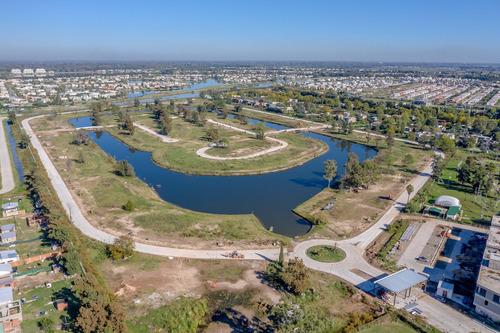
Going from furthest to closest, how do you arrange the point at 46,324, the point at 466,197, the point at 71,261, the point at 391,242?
the point at 466,197 → the point at 391,242 → the point at 71,261 → the point at 46,324

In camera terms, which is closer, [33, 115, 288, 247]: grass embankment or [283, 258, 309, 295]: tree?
[283, 258, 309, 295]: tree

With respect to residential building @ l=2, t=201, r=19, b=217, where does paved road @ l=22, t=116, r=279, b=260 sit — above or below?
below

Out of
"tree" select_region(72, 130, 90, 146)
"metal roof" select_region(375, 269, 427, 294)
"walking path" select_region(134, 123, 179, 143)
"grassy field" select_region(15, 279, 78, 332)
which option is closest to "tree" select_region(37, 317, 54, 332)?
"grassy field" select_region(15, 279, 78, 332)

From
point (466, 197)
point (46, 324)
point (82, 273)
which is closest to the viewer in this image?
point (46, 324)

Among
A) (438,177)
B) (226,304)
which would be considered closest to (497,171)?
(438,177)

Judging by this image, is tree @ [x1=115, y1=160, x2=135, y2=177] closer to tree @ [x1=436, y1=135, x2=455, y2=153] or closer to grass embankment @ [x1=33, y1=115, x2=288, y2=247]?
grass embankment @ [x1=33, y1=115, x2=288, y2=247]

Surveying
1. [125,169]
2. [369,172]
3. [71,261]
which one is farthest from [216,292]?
[125,169]

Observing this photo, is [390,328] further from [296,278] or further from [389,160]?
[389,160]

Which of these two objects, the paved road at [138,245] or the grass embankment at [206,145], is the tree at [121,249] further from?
the grass embankment at [206,145]
